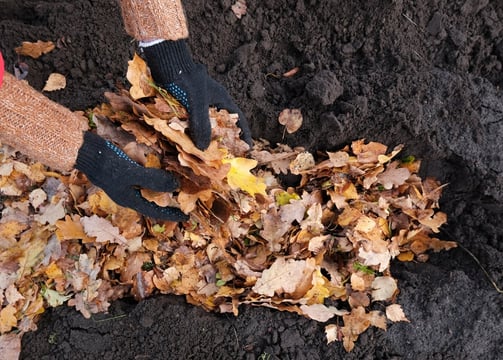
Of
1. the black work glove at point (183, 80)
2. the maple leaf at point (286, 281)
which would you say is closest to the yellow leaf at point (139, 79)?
the black work glove at point (183, 80)

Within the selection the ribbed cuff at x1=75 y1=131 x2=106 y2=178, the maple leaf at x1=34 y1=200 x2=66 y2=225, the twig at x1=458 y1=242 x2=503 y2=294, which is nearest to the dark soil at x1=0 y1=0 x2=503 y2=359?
the twig at x1=458 y1=242 x2=503 y2=294

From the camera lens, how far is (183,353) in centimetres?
225

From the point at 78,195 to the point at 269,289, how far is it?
1084 mm

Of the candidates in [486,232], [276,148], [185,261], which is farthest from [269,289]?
[486,232]

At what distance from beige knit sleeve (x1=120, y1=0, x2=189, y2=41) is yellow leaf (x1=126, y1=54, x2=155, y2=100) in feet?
0.37

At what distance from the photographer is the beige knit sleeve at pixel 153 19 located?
1.97 metres

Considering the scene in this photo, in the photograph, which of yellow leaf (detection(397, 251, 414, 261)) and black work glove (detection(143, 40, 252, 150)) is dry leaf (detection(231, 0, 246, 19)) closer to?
black work glove (detection(143, 40, 252, 150))

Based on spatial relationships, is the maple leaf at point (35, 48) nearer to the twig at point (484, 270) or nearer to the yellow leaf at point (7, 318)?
the yellow leaf at point (7, 318)

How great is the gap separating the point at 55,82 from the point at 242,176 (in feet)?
4.43

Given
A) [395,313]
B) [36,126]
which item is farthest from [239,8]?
[395,313]

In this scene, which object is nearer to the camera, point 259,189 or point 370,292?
point 259,189

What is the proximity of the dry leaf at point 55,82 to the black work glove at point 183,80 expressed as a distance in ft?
3.14

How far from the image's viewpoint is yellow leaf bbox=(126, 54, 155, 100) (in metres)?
2.00

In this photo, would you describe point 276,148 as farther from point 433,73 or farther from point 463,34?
point 463,34
